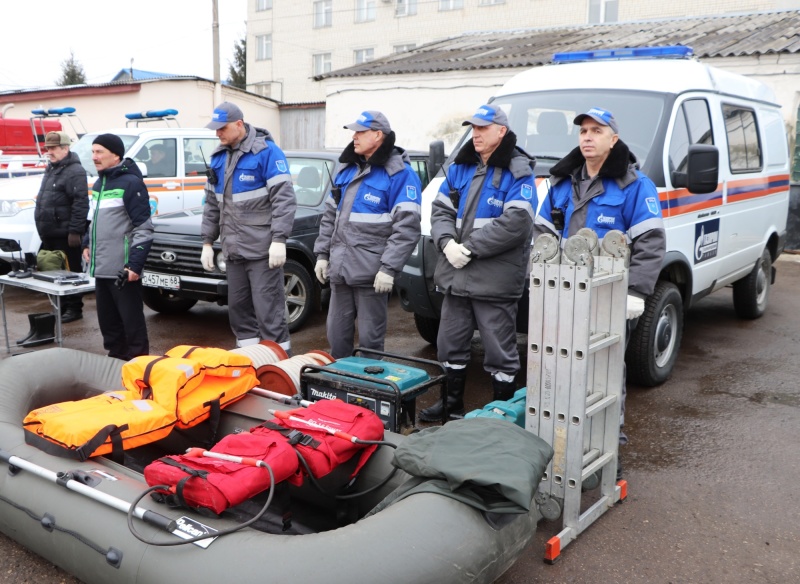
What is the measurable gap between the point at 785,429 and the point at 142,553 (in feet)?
13.6

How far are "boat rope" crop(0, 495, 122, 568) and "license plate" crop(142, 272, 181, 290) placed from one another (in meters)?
4.07

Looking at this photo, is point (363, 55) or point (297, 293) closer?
point (297, 293)

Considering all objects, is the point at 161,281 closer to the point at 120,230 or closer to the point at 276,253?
the point at 120,230

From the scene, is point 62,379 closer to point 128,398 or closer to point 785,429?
point 128,398

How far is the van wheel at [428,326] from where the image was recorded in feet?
21.8

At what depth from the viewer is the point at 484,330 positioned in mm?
4746

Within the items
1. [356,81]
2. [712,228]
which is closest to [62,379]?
[712,228]

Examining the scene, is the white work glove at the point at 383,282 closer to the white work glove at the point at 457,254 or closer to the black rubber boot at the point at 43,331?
the white work glove at the point at 457,254

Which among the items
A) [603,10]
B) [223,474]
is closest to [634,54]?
[223,474]

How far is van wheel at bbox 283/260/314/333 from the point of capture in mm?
7438

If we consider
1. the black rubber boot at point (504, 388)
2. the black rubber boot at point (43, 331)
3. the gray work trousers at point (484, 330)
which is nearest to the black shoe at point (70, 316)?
the black rubber boot at point (43, 331)

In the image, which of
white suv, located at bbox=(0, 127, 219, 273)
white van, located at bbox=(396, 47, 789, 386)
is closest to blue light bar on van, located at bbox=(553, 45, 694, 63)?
white van, located at bbox=(396, 47, 789, 386)

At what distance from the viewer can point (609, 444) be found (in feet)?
12.2

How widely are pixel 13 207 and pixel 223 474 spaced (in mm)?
7621
